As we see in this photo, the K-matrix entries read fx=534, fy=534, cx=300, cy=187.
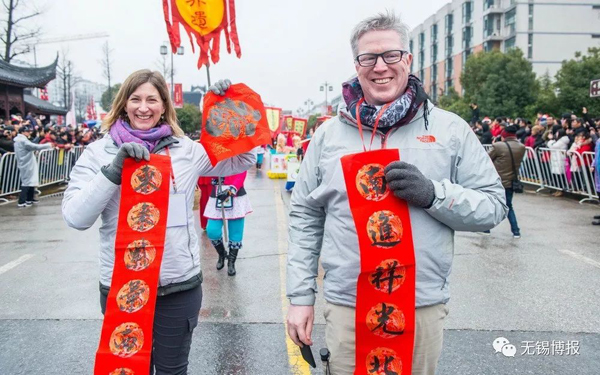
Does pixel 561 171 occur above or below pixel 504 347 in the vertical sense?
above

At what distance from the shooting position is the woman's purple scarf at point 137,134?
252cm

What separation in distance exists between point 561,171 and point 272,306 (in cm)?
1014

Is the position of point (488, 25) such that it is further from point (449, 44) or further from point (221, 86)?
point (221, 86)

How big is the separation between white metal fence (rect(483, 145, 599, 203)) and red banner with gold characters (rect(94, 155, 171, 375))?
32.6ft

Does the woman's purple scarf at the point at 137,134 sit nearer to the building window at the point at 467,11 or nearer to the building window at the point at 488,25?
the building window at the point at 488,25

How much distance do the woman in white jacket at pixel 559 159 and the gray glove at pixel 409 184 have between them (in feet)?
38.3

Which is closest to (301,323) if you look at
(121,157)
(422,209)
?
(422,209)

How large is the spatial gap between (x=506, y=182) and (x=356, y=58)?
21.5 feet

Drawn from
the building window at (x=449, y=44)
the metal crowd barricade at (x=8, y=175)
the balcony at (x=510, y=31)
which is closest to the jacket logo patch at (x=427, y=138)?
the metal crowd barricade at (x=8, y=175)

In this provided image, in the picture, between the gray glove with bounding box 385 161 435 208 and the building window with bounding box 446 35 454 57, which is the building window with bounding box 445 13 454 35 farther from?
the gray glove with bounding box 385 161 435 208

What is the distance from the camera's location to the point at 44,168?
14.7m

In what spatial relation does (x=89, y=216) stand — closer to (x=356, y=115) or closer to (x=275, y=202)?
(x=356, y=115)

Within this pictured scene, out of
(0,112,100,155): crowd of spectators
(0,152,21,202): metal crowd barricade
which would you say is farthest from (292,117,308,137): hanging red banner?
(0,152,21,202): metal crowd barricade

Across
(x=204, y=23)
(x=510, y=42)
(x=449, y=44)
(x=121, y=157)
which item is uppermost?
(x=449, y=44)
